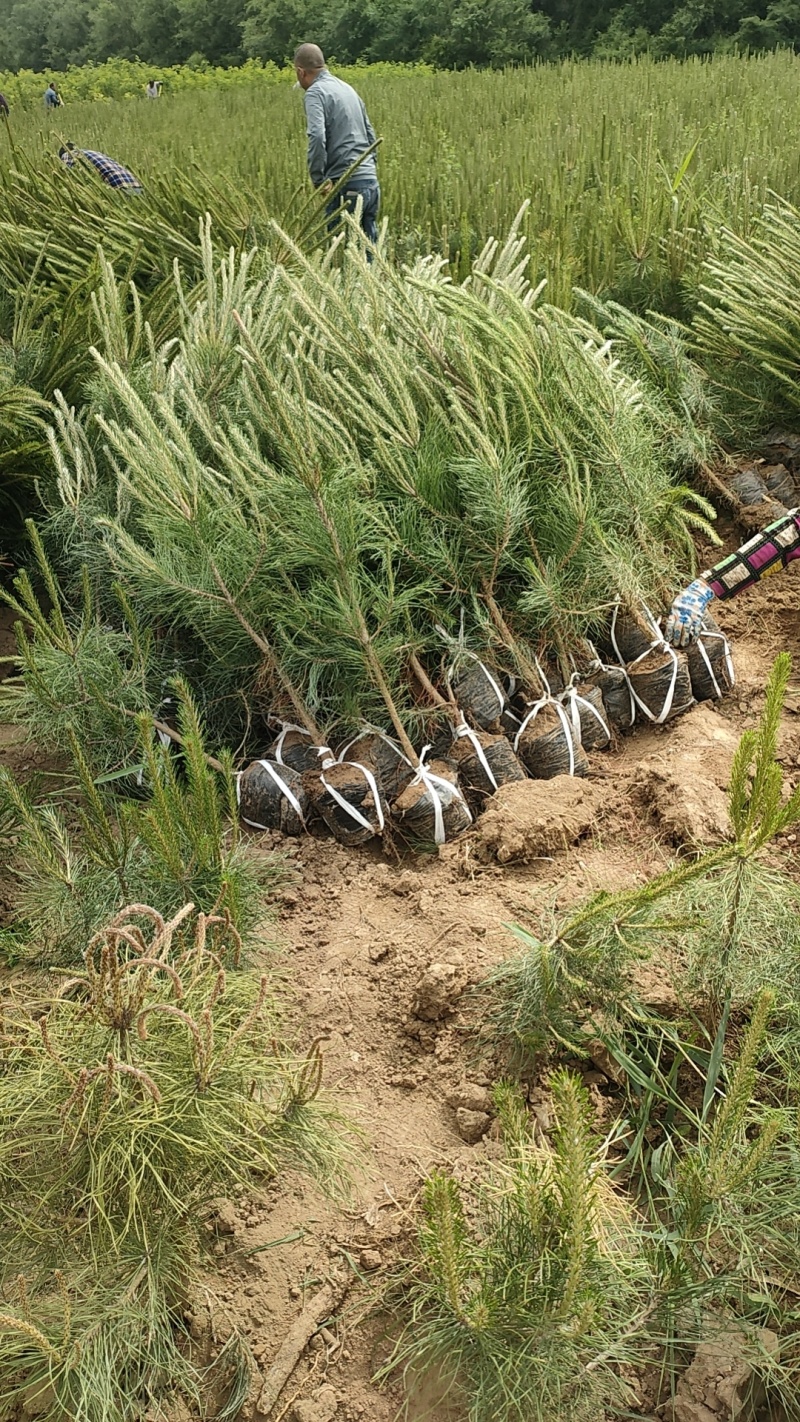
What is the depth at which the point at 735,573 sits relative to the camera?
9.45ft

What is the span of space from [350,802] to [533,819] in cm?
40

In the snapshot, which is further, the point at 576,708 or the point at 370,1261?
the point at 576,708

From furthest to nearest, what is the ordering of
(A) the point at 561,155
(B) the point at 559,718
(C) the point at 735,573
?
1. (A) the point at 561,155
2. (C) the point at 735,573
3. (B) the point at 559,718

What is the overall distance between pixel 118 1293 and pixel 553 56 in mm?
22327

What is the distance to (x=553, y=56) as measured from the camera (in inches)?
772

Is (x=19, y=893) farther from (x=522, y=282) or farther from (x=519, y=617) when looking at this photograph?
(x=522, y=282)

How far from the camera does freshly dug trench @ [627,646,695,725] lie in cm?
258

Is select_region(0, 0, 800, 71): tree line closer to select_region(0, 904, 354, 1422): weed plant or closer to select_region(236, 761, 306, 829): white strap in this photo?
select_region(236, 761, 306, 829): white strap

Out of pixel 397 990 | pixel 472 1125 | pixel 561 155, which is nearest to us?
pixel 472 1125

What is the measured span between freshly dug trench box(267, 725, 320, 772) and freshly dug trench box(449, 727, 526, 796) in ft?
1.06

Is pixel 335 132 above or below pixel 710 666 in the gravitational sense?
above

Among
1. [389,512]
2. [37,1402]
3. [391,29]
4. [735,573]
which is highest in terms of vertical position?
[391,29]

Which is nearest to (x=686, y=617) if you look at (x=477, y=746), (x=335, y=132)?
(x=477, y=746)

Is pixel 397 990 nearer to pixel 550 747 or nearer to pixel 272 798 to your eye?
pixel 272 798
